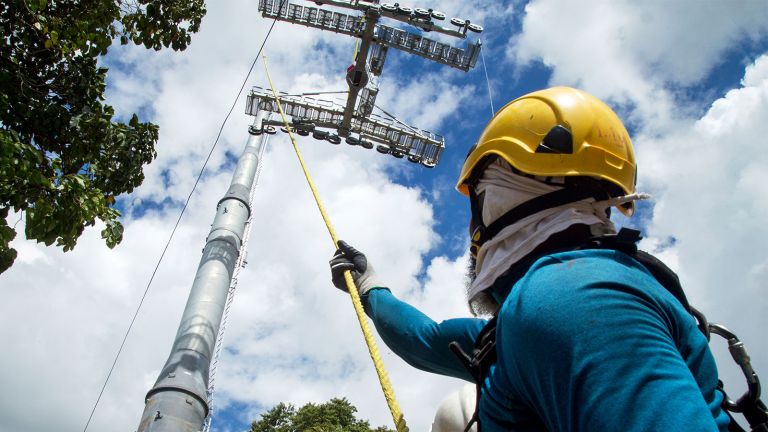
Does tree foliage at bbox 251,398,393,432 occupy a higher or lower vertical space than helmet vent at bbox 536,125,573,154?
higher

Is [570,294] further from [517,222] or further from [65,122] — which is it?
[65,122]

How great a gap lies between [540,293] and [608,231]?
637mm

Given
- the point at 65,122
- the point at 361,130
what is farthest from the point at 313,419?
the point at 65,122

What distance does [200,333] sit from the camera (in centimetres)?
467

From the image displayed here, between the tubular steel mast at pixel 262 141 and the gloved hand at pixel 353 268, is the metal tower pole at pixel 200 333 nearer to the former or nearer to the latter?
the tubular steel mast at pixel 262 141

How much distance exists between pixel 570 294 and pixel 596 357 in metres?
0.14

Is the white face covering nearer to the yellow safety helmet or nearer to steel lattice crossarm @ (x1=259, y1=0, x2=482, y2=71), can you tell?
the yellow safety helmet

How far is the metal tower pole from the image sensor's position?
4113 millimetres

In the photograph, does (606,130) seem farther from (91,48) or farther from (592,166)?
(91,48)

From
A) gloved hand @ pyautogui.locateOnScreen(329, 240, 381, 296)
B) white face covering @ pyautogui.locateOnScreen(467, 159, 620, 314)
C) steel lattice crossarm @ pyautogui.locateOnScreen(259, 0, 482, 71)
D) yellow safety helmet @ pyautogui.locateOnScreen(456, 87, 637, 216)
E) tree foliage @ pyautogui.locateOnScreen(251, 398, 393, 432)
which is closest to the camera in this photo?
white face covering @ pyautogui.locateOnScreen(467, 159, 620, 314)

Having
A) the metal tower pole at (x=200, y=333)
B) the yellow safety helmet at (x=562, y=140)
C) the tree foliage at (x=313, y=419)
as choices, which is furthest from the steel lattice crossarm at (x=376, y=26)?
the tree foliage at (x=313, y=419)

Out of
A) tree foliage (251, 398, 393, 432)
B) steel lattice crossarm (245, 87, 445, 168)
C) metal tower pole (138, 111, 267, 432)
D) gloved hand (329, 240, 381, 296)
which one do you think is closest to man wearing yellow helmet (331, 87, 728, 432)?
gloved hand (329, 240, 381, 296)

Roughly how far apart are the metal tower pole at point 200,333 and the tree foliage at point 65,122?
88cm

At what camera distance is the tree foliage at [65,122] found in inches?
170
